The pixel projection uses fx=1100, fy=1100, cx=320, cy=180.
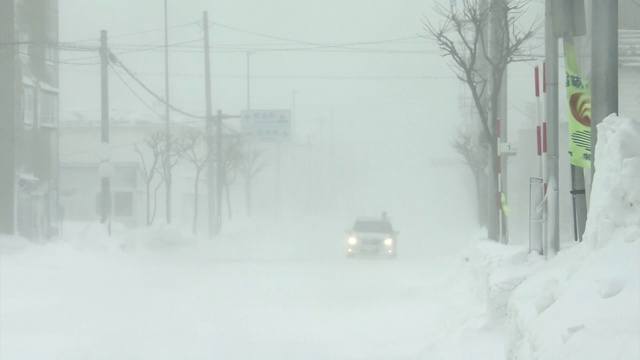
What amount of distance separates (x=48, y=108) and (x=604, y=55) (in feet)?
98.8

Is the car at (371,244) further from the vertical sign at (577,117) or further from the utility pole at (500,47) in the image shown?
the vertical sign at (577,117)

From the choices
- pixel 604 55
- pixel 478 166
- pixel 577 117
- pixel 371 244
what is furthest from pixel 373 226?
pixel 604 55

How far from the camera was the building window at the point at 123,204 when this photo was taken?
62.8 metres

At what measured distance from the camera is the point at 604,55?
9.92 m

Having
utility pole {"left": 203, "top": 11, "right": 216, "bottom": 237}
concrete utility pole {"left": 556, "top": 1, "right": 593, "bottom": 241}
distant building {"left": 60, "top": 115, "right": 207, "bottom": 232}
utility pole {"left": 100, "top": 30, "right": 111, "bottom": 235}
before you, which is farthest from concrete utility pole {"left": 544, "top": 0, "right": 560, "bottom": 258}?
distant building {"left": 60, "top": 115, "right": 207, "bottom": 232}

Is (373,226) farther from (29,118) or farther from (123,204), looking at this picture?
(123,204)

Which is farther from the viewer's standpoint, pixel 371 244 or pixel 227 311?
pixel 371 244

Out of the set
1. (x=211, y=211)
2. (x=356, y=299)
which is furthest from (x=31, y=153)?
(x=356, y=299)

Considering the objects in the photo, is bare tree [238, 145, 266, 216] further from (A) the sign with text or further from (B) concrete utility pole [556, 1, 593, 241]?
(B) concrete utility pole [556, 1, 593, 241]

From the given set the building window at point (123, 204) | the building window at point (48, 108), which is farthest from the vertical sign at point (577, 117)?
the building window at point (123, 204)

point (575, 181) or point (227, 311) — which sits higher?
point (575, 181)

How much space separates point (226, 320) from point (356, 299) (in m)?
4.10

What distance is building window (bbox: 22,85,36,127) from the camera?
3447 centimetres

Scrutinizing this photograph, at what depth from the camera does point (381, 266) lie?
3056 centimetres
